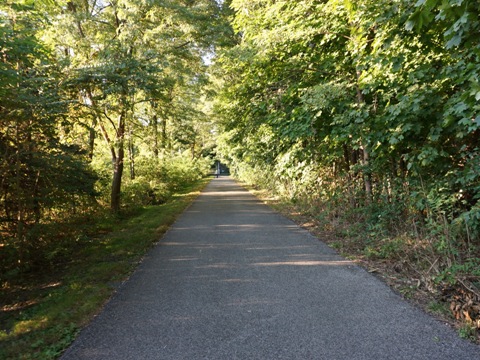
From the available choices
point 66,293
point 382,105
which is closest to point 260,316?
point 66,293

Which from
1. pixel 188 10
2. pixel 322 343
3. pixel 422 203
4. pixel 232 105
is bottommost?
pixel 322 343

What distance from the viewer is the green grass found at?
3.40m

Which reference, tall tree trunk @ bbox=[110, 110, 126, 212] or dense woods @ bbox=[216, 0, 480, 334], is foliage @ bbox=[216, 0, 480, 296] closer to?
dense woods @ bbox=[216, 0, 480, 334]

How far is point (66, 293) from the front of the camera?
4.89 meters

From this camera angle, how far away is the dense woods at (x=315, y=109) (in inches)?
185

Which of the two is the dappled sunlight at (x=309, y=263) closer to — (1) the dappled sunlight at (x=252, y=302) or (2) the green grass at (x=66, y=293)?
(1) the dappled sunlight at (x=252, y=302)

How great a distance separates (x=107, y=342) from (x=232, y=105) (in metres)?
10.0

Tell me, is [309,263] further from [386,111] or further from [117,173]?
[117,173]

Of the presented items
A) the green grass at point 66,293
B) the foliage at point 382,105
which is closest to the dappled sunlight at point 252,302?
the green grass at point 66,293

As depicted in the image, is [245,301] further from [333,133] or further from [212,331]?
[333,133]

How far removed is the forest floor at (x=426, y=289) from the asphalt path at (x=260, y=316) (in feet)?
0.53

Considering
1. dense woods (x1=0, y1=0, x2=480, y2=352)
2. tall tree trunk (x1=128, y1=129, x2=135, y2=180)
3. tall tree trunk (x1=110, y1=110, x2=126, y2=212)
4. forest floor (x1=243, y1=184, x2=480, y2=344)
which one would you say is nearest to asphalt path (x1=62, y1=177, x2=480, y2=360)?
forest floor (x1=243, y1=184, x2=480, y2=344)

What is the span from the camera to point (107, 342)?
3.32 metres

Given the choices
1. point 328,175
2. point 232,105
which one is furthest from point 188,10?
point 328,175
